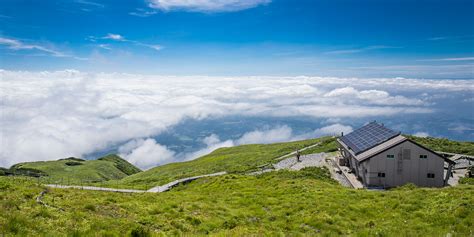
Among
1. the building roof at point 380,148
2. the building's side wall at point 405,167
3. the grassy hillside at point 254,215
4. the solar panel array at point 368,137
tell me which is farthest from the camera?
the solar panel array at point 368,137

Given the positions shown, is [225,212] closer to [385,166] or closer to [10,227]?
[10,227]

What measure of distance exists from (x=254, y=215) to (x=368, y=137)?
97.5ft

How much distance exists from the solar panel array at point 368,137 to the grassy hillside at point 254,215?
14934 millimetres

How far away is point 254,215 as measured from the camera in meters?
22.3

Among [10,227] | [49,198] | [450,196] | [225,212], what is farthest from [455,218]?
[49,198]

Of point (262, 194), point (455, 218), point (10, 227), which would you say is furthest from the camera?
point (262, 194)

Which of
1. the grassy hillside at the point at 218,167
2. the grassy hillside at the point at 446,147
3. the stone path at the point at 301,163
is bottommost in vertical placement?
the grassy hillside at the point at 218,167

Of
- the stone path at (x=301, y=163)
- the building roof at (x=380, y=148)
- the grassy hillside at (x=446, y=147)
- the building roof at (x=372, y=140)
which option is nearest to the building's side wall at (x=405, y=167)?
the building roof at (x=380, y=148)

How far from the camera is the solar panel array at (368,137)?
4102cm

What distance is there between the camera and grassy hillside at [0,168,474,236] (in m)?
14.8

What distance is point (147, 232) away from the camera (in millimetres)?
14586

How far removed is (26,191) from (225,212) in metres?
13.9

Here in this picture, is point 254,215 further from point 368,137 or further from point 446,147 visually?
point 446,147

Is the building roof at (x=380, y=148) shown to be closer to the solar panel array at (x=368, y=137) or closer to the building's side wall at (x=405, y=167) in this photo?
the building's side wall at (x=405, y=167)
